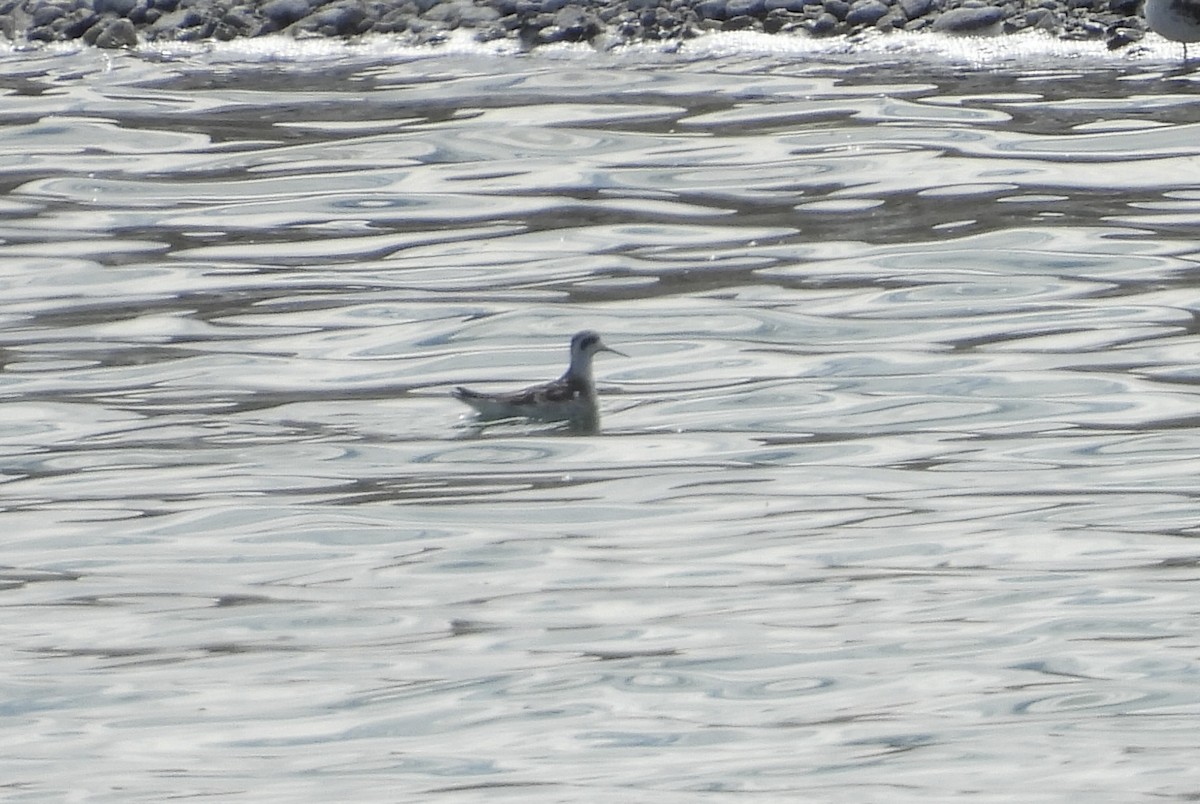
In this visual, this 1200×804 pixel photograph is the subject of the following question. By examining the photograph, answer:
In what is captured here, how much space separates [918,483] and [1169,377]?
6.79ft

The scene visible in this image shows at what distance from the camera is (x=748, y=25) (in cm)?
2214

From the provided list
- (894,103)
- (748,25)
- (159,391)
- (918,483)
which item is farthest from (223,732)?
(748,25)

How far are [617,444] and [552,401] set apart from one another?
0.37 meters

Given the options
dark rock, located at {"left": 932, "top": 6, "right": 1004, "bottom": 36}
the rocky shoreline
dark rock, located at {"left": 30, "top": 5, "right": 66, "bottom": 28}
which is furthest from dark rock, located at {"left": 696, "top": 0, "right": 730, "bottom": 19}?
dark rock, located at {"left": 30, "top": 5, "right": 66, "bottom": 28}

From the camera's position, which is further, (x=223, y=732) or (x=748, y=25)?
Answer: (x=748, y=25)

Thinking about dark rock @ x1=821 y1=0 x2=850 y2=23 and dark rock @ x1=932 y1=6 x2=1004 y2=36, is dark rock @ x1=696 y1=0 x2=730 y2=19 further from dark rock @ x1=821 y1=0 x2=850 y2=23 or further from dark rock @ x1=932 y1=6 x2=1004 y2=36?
dark rock @ x1=932 y1=6 x2=1004 y2=36

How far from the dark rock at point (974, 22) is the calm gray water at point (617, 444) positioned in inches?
32.2

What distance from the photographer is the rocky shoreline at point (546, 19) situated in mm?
21516

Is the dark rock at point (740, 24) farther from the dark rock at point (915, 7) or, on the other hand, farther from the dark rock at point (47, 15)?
the dark rock at point (47, 15)

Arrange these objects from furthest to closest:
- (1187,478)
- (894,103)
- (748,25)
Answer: (748,25) → (894,103) → (1187,478)

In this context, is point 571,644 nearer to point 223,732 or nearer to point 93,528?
point 223,732

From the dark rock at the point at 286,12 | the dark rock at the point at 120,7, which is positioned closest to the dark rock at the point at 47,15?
the dark rock at the point at 120,7

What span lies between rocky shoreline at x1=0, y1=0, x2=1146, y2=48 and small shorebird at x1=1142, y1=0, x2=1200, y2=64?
1.08 meters

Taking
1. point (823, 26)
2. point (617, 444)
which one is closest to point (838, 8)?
point (823, 26)
